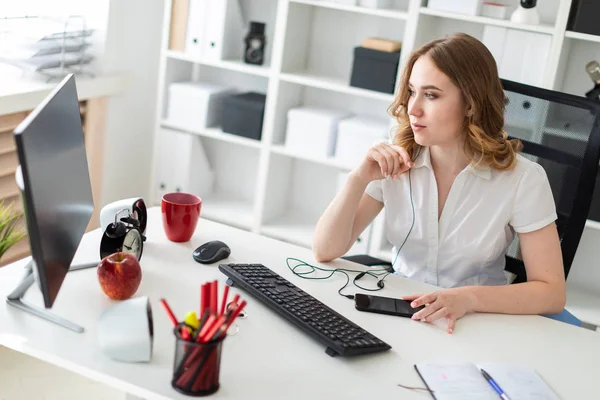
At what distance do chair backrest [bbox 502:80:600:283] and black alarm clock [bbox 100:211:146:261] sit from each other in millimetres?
1029

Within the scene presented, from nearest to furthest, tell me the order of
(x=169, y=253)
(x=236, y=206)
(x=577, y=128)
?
(x=169, y=253)
(x=577, y=128)
(x=236, y=206)

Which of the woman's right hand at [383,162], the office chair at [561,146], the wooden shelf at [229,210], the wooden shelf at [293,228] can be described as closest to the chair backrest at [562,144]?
the office chair at [561,146]

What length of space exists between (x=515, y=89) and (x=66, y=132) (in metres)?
1.21

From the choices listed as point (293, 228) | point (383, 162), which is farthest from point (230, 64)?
point (383, 162)

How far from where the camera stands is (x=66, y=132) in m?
1.59

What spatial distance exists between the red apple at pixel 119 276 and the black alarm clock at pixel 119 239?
0.15m

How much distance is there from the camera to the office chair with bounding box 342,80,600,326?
2.11 meters

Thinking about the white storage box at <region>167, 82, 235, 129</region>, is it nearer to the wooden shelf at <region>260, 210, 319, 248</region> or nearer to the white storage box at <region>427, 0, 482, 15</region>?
the wooden shelf at <region>260, 210, 319, 248</region>

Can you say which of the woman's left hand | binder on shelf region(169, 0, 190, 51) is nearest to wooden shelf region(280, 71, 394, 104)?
binder on shelf region(169, 0, 190, 51)

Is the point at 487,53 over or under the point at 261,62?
over

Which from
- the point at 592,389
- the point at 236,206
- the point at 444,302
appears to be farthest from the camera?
the point at 236,206

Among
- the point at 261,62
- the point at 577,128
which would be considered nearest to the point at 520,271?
the point at 577,128

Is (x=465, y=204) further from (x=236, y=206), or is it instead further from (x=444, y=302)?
(x=236, y=206)

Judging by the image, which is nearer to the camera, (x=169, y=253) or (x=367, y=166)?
(x=169, y=253)
